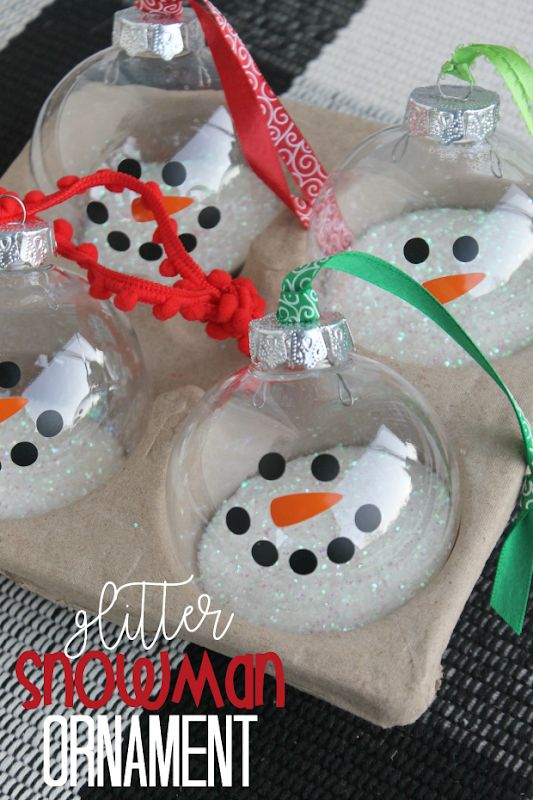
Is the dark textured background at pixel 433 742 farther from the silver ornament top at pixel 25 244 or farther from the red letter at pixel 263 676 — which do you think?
the silver ornament top at pixel 25 244

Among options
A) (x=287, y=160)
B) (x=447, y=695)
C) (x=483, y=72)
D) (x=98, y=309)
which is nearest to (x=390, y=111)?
(x=483, y=72)

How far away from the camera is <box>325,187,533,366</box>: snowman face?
30.4 inches

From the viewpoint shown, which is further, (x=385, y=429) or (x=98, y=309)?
(x=98, y=309)

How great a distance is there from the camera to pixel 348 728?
2.48 feet

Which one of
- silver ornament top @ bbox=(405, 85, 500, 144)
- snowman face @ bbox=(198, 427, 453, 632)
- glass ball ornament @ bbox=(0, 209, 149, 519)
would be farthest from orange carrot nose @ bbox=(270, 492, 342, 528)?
silver ornament top @ bbox=(405, 85, 500, 144)

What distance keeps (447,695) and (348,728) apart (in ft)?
0.23

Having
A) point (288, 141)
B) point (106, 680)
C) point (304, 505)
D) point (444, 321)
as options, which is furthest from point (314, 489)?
point (288, 141)

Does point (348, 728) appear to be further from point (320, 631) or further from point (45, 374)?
point (45, 374)

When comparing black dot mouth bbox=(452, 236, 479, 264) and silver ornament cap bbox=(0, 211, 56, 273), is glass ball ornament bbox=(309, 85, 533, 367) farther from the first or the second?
silver ornament cap bbox=(0, 211, 56, 273)

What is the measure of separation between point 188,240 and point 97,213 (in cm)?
7

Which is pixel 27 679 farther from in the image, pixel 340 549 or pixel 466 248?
pixel 466 248

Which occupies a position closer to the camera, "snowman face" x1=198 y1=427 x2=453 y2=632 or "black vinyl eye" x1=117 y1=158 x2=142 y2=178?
"snowman face" x1=198 y1=427 x2=453 y2=632

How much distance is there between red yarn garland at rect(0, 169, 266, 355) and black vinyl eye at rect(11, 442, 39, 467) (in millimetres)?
104

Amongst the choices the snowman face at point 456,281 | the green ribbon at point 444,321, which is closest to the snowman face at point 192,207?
the snowman face at point 456,281
